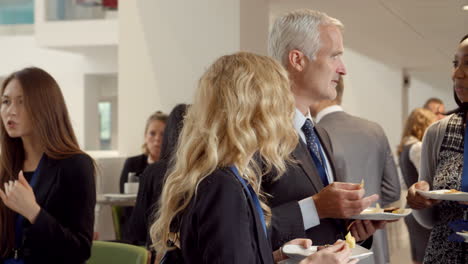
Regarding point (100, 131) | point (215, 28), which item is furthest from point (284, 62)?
point (100, 131)

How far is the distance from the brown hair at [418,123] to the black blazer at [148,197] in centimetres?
371

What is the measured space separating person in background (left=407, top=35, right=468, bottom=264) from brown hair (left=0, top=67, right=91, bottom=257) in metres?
1.34

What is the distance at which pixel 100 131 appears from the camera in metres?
16.1

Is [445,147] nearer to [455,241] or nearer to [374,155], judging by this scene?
[455,241]

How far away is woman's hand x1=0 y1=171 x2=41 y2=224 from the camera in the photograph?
100 inches

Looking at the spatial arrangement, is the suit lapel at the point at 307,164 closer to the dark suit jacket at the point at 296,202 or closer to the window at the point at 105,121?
the dark suit jacket at the point at 296,202

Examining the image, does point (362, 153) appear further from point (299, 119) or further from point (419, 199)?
point (299, 119)

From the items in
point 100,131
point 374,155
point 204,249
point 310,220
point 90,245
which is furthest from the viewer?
point 100,131

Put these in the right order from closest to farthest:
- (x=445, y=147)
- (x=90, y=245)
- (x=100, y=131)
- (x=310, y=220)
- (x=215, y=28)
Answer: (x=310, y=220) < (x=90, y=245) < (x=445, y=147) < (x=215, y=28) < (x=100, y=131)

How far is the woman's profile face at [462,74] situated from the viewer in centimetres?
282

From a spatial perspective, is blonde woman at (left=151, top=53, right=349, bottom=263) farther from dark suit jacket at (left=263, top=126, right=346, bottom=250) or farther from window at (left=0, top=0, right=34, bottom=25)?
window at (left=0, top=0, right=34, bottom=25)

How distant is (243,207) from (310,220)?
0.60m

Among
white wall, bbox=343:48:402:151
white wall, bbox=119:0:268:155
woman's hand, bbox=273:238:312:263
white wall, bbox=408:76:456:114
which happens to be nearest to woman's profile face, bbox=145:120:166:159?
white wall, bbox=119:0:268:155

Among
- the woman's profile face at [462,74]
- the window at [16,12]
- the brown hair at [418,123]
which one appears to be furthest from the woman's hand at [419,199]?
the window at [16,12]
